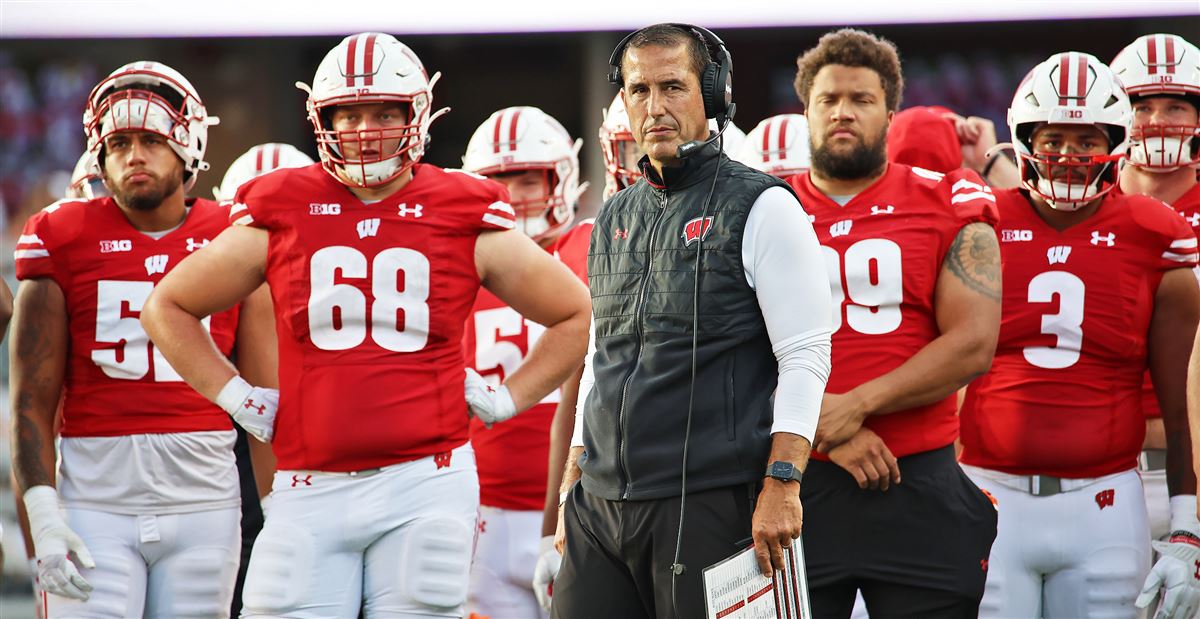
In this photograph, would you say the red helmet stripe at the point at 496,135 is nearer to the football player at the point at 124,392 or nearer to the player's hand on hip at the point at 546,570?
the football player at the point at 124,392

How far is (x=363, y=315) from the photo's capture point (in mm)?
3811

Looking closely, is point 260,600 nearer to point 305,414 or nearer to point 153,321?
point 305,414

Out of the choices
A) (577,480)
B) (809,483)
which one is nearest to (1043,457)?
(809,483)

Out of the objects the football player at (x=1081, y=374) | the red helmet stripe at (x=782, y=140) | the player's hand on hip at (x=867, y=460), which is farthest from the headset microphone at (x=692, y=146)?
the red helmet stripe at (x=782, y=140)

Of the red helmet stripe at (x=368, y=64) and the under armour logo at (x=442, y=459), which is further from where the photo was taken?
the red helmet stripe at (x=368, y=64)

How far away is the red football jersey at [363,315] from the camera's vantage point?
12.4 feet

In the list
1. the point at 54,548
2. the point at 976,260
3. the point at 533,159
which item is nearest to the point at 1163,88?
the point at 976,260

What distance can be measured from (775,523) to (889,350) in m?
0.96

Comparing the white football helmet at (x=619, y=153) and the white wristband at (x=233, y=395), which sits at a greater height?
the white football helmet at (x=619, y=153)

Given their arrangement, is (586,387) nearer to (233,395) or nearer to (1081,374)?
(233,395)

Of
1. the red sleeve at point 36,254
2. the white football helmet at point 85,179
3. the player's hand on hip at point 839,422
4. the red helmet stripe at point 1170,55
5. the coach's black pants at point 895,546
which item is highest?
the red helmet stripe at point 1170,55

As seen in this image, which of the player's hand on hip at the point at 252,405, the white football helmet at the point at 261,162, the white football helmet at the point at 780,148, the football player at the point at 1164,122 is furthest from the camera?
the white football helmet at the point at 261,162

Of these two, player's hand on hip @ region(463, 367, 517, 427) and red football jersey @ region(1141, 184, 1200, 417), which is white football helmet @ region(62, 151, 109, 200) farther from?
red football jersey @ region(1141, 184, 1200, 417)

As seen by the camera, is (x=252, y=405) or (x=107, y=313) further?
(x=107, y=313)
